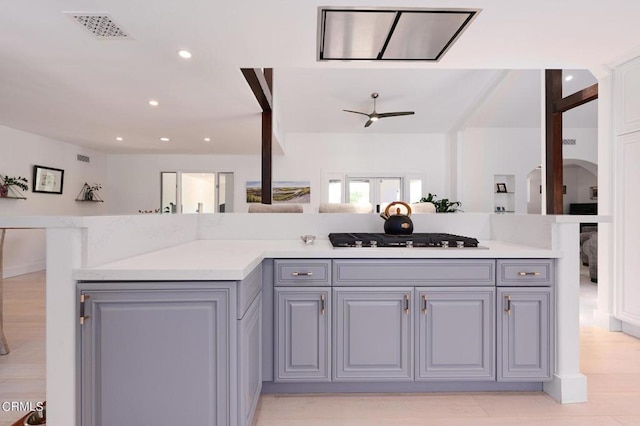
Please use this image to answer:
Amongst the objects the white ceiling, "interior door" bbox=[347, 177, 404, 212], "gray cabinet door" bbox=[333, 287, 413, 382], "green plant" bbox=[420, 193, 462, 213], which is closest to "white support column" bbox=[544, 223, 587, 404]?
"gray cabinet door" bbox=[333, 287, 413, 382]

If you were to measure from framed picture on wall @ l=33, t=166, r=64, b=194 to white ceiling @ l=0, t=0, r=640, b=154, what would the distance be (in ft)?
2.20

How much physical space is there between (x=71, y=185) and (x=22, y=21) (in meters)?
5.36

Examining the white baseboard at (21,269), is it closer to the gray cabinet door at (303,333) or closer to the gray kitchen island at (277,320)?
the gray kitchen island at (277,320)

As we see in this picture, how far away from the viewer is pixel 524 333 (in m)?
1.84

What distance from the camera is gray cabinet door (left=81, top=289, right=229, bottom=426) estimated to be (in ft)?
4.24

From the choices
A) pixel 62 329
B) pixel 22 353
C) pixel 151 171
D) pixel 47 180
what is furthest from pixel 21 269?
pixel 62 329

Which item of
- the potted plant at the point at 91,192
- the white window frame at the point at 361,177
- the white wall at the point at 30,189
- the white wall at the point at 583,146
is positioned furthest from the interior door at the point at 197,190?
the white wall at the point at 583,146

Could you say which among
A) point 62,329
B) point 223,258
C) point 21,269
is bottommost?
point 21,269

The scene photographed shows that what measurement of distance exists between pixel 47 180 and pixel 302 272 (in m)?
6.54

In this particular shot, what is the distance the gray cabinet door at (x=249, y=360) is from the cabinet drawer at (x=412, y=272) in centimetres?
47

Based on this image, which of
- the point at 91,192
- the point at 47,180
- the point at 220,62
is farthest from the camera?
the point at 91,192

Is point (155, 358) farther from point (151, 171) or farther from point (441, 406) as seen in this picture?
point (151, 171)

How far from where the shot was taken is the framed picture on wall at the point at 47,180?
5938 millimetres

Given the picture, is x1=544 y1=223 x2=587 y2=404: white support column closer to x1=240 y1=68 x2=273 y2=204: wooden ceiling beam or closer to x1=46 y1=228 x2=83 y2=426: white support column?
x1=46 y1=228 x2=83 y2=426: white support column
